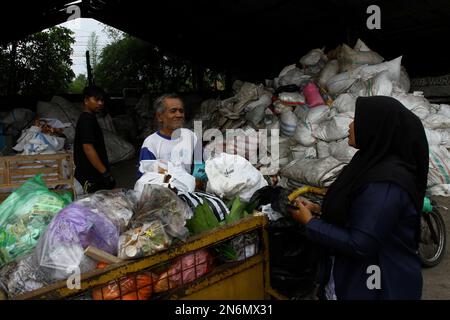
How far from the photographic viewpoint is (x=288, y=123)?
525cm

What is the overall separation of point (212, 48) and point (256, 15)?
142 inches

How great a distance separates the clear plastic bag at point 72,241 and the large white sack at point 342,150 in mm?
3429

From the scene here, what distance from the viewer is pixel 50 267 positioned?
48.3 inches

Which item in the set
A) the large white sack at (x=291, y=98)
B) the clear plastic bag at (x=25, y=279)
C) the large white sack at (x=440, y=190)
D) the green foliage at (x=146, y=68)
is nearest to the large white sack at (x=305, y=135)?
the large white sack at (x=291, y=98)

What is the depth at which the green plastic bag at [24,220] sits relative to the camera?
4.56 feet

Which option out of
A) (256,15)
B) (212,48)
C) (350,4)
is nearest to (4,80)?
(212,48)

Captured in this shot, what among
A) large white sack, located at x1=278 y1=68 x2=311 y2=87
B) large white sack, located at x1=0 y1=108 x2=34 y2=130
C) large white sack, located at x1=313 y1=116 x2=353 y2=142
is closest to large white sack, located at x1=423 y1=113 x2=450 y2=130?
large white sack, located at x1=313 y1=116 x2=353 y2=142

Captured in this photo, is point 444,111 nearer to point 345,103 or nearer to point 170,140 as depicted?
point 345,103

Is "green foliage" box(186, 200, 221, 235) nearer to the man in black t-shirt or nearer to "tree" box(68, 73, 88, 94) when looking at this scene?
the man in black t-shirt

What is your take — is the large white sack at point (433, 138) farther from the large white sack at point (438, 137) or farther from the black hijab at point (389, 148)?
the black hijab at point (389, 148)

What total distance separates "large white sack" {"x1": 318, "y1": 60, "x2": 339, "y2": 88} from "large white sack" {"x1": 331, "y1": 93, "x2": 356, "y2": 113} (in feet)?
2.34

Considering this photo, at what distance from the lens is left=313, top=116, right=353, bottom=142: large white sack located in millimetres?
4371

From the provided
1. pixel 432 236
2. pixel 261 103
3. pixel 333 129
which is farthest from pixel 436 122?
pixel 261 103

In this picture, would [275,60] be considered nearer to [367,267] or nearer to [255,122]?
[255,122]
